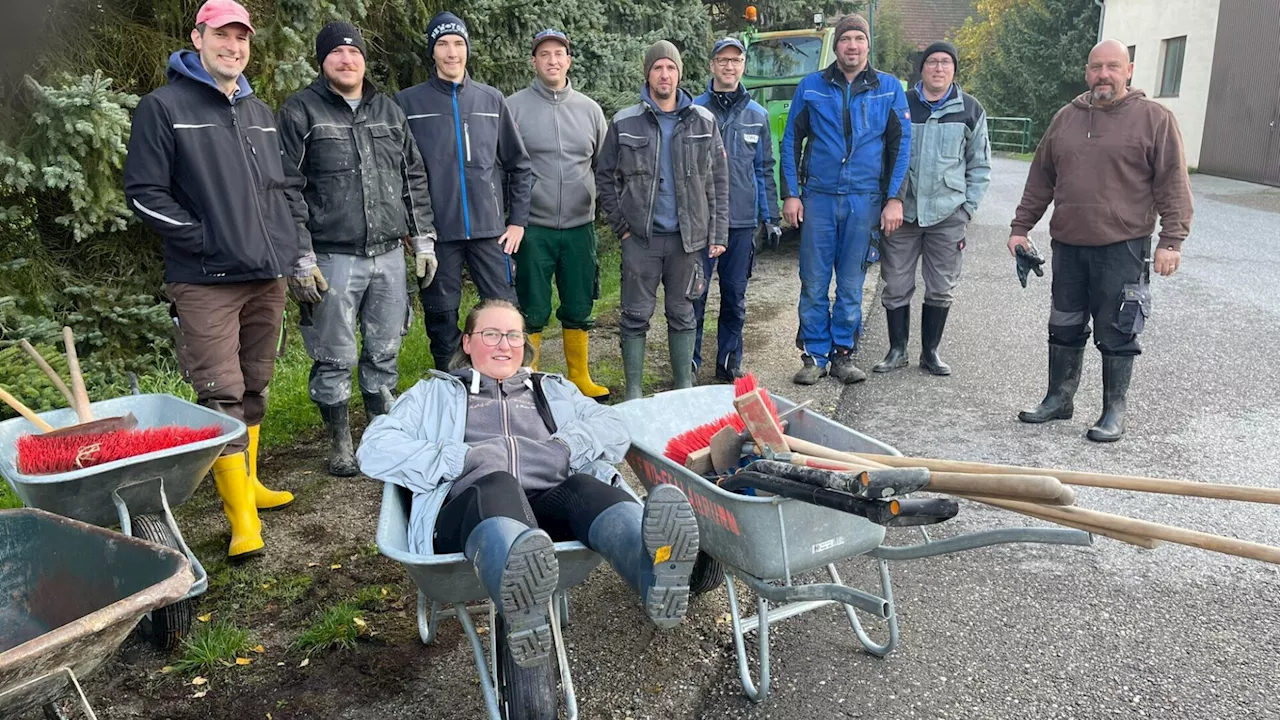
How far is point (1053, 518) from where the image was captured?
2188 mm

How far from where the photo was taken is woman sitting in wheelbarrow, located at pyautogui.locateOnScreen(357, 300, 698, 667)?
237cm

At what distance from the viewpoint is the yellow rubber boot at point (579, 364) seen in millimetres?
6145

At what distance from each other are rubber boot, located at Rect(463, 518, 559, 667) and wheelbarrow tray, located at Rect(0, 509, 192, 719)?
2.40 ft

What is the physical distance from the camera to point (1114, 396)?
532 cm

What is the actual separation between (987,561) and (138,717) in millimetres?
3255

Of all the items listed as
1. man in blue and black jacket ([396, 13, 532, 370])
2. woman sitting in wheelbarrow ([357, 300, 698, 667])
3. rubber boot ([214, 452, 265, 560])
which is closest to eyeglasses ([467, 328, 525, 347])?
woman sitting in wheelbarrow ([357, 300, 698, 667])

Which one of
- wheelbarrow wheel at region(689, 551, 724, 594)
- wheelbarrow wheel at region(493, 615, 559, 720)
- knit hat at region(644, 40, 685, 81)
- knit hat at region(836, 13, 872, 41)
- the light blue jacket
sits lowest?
wheelbarrow wheel at region(689, 551, 724, 594)

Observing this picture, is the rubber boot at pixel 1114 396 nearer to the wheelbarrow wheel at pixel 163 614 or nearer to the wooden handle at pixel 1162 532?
the wooden handle at pixel 1162 532

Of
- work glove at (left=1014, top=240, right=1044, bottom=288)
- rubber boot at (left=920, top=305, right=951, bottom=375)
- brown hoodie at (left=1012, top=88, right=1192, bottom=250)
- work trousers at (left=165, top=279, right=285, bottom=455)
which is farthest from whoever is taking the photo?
rubber boot at (left=920, top=305, right=951, bottom=375)

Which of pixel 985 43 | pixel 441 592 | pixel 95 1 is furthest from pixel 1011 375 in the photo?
pixel 985 43

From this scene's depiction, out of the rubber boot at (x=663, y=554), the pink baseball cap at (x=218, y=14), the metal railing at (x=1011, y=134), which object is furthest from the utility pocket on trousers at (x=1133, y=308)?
the metal railing at (x=1011, y=134)

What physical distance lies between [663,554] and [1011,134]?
30399mm

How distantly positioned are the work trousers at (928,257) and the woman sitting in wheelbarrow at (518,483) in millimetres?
3778

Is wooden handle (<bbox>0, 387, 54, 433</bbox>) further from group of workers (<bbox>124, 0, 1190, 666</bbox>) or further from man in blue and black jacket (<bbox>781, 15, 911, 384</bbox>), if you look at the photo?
man in blue and black jacket (<bbox>781, 15, 911, 384</bbox>)
